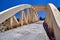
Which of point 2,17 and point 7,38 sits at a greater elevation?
point 2,17

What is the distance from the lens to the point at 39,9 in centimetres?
1747

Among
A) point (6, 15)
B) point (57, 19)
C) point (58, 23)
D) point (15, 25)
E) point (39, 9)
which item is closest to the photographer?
point (58, 23)

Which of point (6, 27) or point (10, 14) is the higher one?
point (10, 14)

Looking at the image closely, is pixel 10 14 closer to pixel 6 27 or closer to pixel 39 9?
pixel 6 27

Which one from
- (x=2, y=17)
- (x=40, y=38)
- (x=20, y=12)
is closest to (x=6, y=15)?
(x=2, y=17)

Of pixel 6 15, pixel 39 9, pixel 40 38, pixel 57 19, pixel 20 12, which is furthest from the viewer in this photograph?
pixel 39 9

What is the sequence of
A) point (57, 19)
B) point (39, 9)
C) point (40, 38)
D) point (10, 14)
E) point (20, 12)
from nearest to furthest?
point (57, 19) → point (40, 38) → point (10, 14) → point (20, 12) → point (39, 9)

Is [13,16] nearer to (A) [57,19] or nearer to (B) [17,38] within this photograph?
(B) [17,38]

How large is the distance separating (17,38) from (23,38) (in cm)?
17

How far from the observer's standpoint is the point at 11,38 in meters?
5.17

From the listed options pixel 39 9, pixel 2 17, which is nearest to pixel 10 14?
pixel 2 17

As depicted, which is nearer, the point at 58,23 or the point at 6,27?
the point at 58,23

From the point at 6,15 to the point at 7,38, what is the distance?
4.69 ft

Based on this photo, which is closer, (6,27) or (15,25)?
(6,27)
